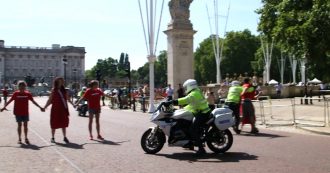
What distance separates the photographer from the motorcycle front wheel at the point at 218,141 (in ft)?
38.8

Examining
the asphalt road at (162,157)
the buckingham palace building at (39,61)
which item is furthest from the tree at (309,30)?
the buckingham palace building at (39,61)

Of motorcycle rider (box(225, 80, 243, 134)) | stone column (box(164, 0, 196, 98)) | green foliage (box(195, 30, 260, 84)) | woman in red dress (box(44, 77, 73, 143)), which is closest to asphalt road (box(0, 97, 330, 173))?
woman in red dress (box(44, 77, 73, 143))

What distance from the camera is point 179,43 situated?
36094 millimetres

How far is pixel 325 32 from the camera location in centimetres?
2048

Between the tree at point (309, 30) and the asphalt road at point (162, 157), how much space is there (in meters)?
6.44

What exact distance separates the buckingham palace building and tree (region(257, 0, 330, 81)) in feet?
539

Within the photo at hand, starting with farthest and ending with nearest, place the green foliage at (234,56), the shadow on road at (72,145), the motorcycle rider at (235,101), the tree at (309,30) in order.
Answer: the green foliage at (234,56) < the tree at (309,30) < the motorcycle rider at (235,101) < the shadow on road at (72,145)

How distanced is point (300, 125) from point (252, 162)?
29.0 feet

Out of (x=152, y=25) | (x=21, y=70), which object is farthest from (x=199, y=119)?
(x=21, y=70)

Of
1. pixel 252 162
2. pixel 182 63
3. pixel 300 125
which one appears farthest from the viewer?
pixel 182 63

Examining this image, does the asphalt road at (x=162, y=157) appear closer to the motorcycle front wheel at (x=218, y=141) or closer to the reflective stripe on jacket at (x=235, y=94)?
the motorcycle front wheel at (x=218, y=141)

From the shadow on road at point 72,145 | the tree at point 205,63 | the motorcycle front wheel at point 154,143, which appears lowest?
the shadow on road at point 72,145

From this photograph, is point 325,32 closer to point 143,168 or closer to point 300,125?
point 300,125

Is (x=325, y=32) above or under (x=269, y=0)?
under
